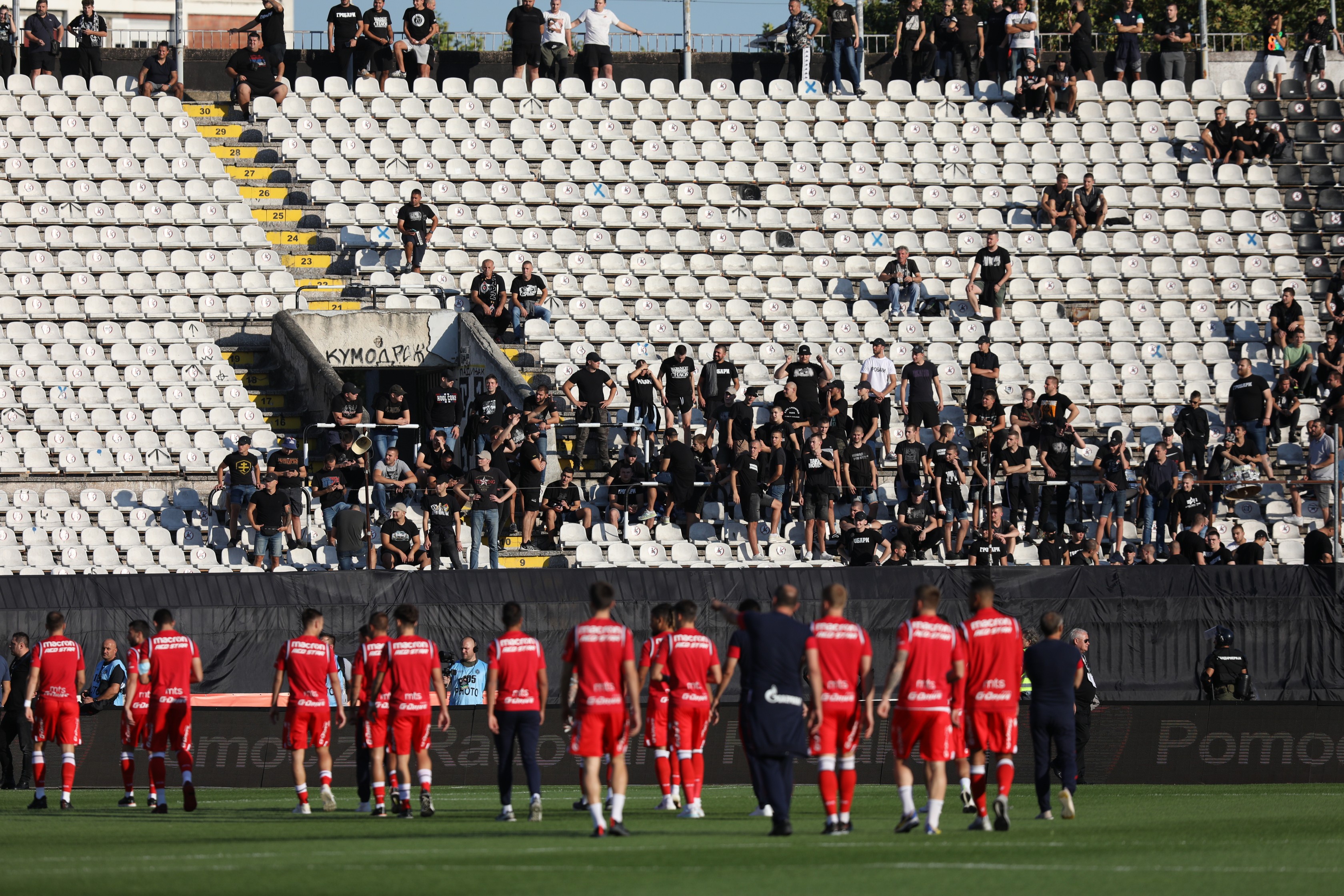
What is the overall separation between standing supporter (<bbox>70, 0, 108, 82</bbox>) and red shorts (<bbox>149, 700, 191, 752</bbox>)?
18414mm

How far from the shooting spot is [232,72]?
3125 centimetres

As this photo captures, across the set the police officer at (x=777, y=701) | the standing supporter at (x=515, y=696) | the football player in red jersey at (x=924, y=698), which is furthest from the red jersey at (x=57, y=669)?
the football player in red jersey at (x=924, y=698)

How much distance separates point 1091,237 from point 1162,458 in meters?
7.80

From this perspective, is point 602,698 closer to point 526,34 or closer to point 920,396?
point 920,396

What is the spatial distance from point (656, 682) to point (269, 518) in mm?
9597

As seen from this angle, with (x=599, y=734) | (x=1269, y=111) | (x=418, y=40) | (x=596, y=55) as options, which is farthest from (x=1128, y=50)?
(x=599, y=734)

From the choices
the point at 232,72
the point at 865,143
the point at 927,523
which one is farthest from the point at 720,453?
the point at 232,72

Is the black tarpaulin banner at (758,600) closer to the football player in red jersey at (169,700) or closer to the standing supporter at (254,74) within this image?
the football player in red jersey at (169,700)

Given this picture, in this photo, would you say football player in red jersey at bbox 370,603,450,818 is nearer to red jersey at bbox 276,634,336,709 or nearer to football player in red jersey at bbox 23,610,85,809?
red jersey at bbox 276,634,336,709

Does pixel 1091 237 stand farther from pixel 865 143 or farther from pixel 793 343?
pixel 793 343

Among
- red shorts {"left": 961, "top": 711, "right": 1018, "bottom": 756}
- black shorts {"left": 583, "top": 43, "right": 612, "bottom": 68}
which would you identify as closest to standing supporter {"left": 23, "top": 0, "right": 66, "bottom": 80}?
black shorts {"left": 583, "top": 43, "right": 612, "bottom": 68}

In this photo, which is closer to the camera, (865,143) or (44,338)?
(44,338)

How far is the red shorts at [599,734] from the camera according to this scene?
12312mm

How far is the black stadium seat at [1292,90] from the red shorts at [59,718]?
25.8m
